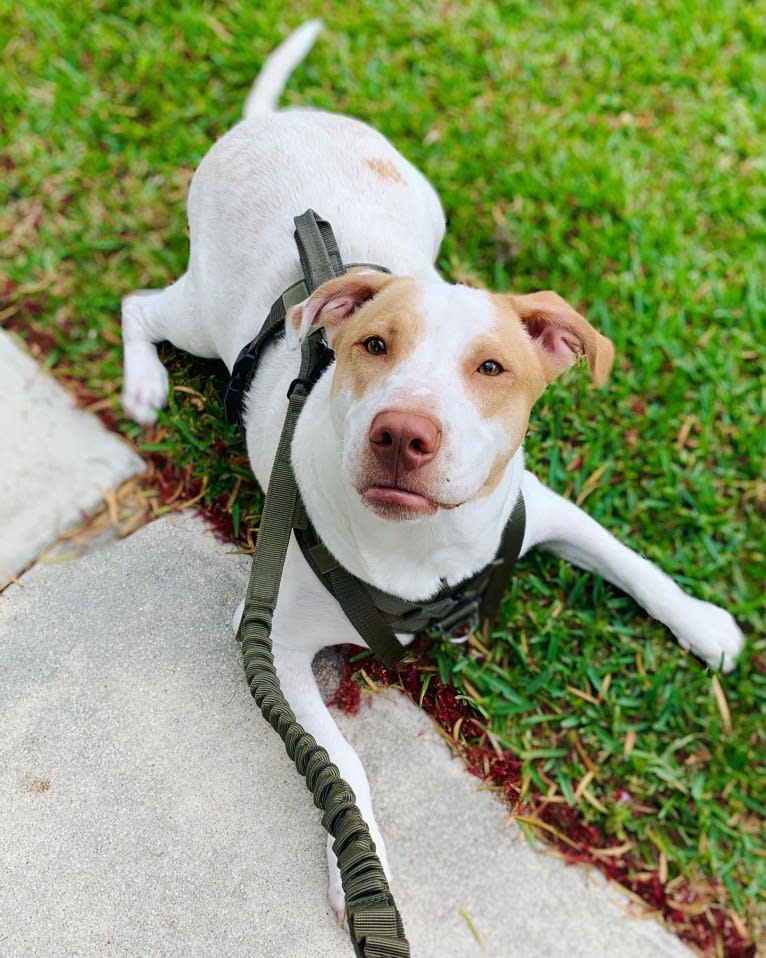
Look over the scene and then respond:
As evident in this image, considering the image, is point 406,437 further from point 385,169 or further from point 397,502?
point 385,169

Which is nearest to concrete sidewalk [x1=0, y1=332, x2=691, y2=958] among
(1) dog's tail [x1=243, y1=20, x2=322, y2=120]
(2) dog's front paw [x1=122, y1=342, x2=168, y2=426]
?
(2) dog's front paw [x1=122, y1=342, x2=168, y2=426]

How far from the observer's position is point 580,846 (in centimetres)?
297

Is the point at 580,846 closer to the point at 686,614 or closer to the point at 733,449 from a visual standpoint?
the point at 686,614

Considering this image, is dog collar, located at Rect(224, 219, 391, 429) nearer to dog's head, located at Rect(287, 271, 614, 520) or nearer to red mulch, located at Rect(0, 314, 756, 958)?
dog's head, located at Rect(287, 271, 614, 520)

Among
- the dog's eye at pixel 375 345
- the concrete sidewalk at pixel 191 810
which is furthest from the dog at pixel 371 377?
the concrete sidewalk at pixel 191 810

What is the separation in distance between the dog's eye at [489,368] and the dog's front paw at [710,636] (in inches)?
58.7

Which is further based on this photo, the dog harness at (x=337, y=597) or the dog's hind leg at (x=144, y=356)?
the dog's hind leg at (x=144, y=356)

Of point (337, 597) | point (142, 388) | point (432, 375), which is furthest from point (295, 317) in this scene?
point (142, 388)

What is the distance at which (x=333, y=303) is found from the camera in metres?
2.34

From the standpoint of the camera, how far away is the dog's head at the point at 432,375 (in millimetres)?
1887

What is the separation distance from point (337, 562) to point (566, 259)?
214 cm

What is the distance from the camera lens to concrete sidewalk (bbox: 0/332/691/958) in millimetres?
2463

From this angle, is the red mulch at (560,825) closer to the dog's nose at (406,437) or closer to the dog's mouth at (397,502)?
the dog's mouth at (397,502)

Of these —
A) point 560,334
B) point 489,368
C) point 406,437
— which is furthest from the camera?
point 560,334
